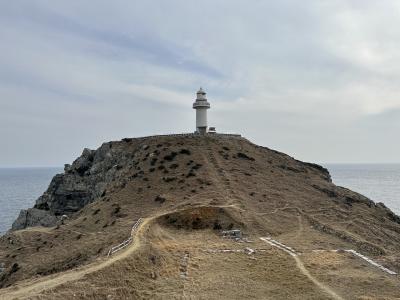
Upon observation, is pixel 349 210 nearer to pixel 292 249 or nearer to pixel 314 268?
pixel 292 249

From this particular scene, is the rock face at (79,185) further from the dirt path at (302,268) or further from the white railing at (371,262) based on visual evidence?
the white railing at (371,262)

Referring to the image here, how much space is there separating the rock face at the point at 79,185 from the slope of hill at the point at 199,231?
259mm

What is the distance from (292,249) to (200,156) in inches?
1442

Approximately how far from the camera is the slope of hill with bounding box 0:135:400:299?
107ft

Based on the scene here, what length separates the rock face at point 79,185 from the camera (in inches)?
3137

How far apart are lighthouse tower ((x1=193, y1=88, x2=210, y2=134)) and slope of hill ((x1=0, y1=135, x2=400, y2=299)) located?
3108 millimetres

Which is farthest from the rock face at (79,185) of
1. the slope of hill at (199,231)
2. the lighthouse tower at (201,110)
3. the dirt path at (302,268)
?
the dirt path at (302,268)

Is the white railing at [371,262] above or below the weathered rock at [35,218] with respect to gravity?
above

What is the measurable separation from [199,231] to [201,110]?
39.7 meters

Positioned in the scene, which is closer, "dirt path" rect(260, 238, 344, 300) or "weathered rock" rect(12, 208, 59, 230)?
"dirt path" rect(260, 238, 344, 300)

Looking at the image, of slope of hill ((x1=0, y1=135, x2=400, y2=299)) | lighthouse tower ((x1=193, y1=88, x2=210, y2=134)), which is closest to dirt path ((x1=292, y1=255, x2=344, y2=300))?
→ slope of hill ((x1=0, y1=135, x2=400, y2=299))

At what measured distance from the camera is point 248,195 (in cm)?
6194

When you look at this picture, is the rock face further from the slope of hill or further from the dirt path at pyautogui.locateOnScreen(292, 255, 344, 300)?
the dirt path at pyautogui.locateOnScreen(292, 255, 344, 300)

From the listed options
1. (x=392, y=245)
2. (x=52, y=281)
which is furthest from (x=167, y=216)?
(x=392, y=245)
